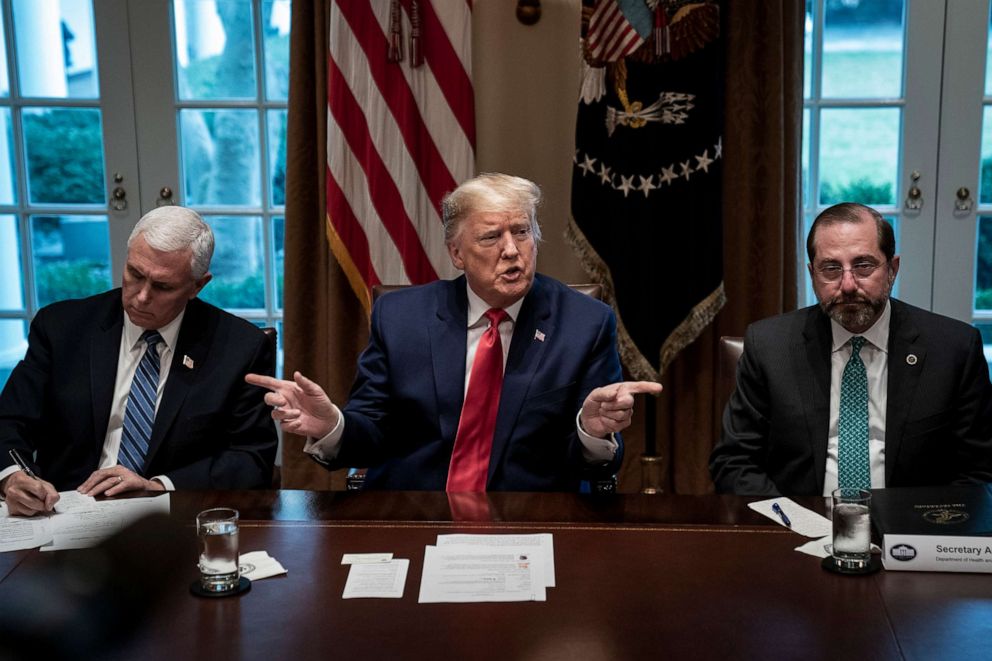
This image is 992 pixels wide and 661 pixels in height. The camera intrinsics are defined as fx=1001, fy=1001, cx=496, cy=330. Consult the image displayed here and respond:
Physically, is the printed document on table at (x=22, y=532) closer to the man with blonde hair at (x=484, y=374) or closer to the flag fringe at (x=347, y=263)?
the man with blonde hair at (x=484, y=374)

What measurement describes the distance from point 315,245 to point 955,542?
2.78 meters

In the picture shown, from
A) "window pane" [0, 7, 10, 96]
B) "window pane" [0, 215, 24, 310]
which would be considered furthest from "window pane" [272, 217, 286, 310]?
"window pane" [0, 7, 10, 96]

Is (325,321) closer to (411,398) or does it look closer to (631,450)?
(631,450)

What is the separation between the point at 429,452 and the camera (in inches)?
95.4

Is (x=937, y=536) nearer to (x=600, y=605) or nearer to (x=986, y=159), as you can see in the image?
(x=600, y=605)

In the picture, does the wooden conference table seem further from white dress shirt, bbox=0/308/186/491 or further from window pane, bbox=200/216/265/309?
window pane, bbox=200/216/265/309

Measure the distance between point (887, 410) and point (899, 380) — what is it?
0.08m

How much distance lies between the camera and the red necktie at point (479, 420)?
7.86 feet

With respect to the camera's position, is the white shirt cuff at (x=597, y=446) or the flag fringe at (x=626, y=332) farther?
the flag fringe at (x=626, y=332)

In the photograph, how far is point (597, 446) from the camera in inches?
89.0

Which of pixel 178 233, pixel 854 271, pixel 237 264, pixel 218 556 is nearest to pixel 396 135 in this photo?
pixel 237 264

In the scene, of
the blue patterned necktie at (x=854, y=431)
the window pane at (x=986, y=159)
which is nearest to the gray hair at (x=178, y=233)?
the blue patterned necktie at (x=854, y=431)

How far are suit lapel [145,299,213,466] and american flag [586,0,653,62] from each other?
173 cm

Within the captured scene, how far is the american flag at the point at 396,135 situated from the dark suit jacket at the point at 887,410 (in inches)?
61.6
